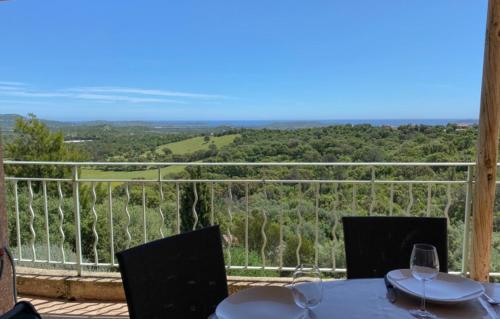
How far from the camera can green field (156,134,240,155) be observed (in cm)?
441

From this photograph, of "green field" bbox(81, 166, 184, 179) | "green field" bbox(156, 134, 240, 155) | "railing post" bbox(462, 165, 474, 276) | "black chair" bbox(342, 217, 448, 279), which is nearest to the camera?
"black chair" bbox(342, 217, 448, 279)

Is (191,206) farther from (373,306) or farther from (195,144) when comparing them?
(373,306)

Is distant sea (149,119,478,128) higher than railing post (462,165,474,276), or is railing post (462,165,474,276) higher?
distant sea (149,119,478,128)

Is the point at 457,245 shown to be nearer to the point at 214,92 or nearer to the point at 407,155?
the point at 407,155

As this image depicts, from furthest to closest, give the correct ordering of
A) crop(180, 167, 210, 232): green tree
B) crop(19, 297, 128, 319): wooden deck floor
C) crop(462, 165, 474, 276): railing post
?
crop(180, 167, 210, 232): green tree, crop(462, 165, 474, 276): railing post, crop(19, 297, 128, 319): wooden deck floor

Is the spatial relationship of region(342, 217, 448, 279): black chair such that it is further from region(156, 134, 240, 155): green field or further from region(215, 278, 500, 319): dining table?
region(156, 134, 240, 155): green field

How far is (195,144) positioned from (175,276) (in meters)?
3.57

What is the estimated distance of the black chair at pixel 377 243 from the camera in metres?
1.67

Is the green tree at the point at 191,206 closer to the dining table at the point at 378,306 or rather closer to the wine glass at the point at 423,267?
the dining table at the point at 378,306

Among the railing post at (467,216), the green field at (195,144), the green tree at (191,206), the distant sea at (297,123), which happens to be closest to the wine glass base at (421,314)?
the railing post at (467,216)

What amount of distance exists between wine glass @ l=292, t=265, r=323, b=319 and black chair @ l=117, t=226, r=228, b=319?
39cm

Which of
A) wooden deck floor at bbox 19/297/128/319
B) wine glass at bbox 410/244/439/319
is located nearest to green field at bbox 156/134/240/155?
wooden deck floor at bbox 19/297/128/319

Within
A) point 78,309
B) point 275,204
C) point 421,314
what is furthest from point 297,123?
point 421,314

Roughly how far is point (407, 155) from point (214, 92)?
20.3ft
